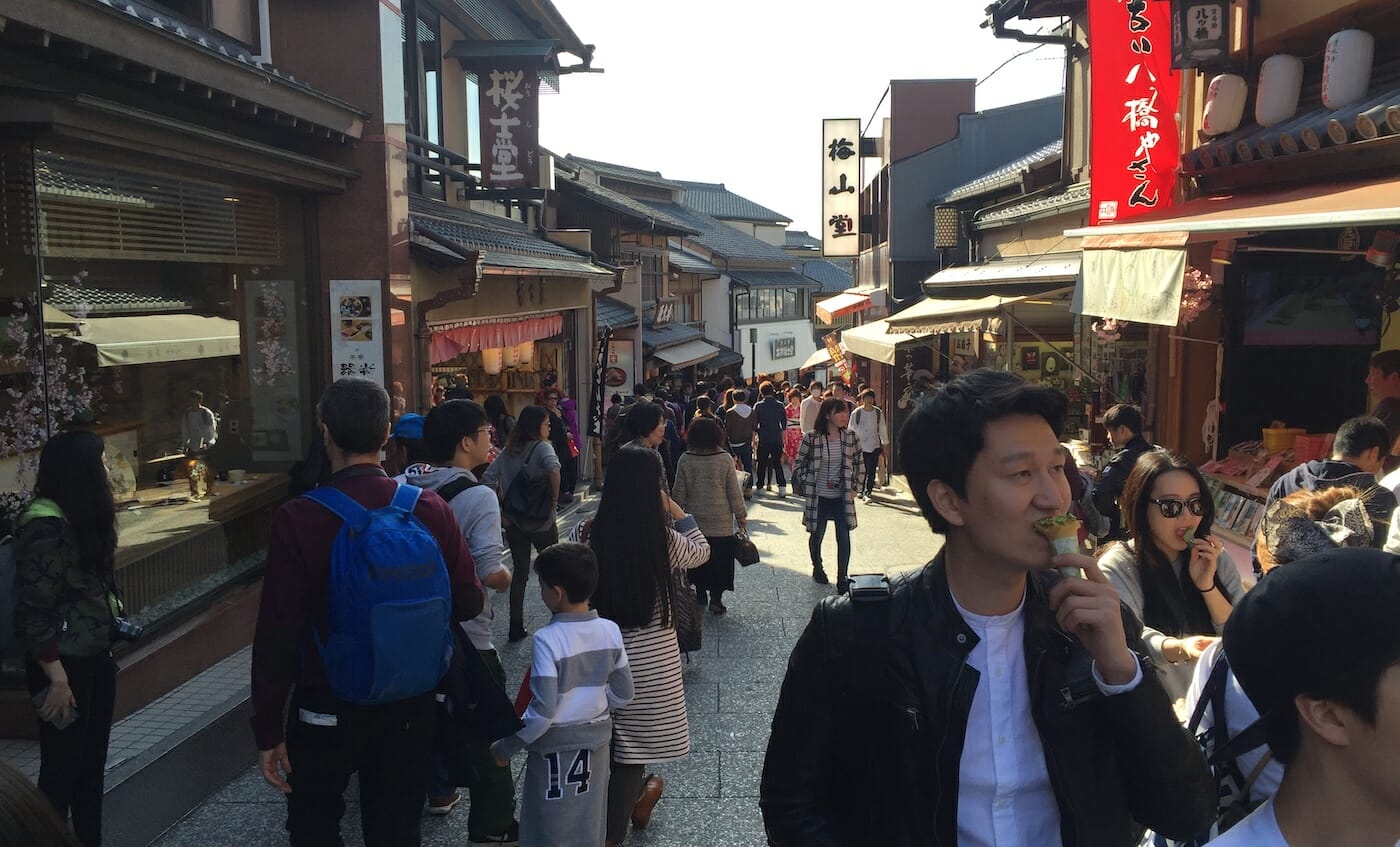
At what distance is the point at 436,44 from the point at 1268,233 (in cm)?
1076

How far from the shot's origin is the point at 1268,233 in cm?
812

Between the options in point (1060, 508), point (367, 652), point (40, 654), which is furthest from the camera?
point (40, 654)

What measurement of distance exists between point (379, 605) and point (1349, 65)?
7240mm

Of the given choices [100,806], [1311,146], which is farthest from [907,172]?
[100,806]

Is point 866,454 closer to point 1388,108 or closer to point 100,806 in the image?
point 1388,108

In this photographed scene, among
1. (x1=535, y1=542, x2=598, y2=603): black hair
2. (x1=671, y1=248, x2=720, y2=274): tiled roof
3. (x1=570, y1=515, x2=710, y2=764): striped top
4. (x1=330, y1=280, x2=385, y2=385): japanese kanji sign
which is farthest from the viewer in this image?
(x1=671, y1=248, x2=720, y2=274): tiled roof

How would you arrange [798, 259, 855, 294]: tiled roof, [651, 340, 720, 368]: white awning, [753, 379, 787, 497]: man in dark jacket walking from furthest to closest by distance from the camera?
[798, 259, 855, 294]: tiled roof
[651, 340, 720, 368]: white awning
[753, 379, 787, 497]: man in dark jacket walking

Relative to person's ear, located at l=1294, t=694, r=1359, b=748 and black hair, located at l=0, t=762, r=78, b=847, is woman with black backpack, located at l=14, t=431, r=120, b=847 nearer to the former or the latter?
black hair, located at l=0, t=762, r=78, b=847

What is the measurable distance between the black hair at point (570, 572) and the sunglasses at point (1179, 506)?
7.20 ft

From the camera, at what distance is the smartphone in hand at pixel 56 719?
13.6ft

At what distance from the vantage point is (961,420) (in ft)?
7.14

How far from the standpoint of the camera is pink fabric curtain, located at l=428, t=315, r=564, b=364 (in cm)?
1180

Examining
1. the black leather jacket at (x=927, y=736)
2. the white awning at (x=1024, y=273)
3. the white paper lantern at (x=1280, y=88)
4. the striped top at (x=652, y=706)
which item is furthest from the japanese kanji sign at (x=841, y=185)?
the black leather jacket at (x=927, y=736)

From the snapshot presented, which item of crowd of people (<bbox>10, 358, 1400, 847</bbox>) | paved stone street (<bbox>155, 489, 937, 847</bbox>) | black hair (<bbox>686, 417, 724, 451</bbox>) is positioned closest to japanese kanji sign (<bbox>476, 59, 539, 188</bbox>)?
paved stone street (<bbox>155, 489, 937, 847</bbox>)
